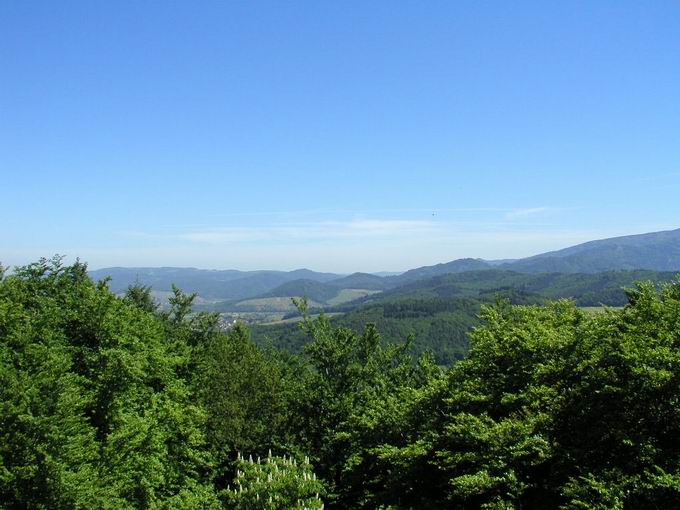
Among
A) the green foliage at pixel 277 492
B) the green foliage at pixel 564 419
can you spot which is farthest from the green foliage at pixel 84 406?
the green foliage at pixel 564 419

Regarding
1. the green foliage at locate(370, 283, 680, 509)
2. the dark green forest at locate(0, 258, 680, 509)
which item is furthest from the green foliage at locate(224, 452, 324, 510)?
the green foliage at locate(370, 283, 680, 509)

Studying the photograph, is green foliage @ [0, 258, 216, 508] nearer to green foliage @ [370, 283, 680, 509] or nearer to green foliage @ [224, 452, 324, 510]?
green foliage @ [224, 452, 324, 510]

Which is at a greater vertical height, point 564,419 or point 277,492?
point 564,419

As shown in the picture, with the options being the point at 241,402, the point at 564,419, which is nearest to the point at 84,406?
the point at 241,402

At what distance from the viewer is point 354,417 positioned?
2314 cm

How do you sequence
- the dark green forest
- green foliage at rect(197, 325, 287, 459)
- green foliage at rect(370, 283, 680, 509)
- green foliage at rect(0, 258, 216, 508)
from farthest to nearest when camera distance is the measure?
green foliage at rect(197, 325, 287, 459) < green foliage at rect(0, 258, 216, 508) < the dark green forest < green foliage at rect(370, 283, 680, 509)

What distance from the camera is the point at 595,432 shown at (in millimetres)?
13852

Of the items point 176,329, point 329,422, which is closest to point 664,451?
point 329,422

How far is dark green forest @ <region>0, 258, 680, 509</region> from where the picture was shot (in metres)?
13.4

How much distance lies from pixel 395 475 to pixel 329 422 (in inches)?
370

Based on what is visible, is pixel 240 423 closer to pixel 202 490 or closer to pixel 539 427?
pixel 202 490

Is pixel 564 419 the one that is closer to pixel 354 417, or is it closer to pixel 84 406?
pixel 354 417

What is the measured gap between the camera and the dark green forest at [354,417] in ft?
43.9

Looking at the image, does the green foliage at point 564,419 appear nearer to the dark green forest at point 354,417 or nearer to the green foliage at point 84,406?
the dark green forest at point 354,417
